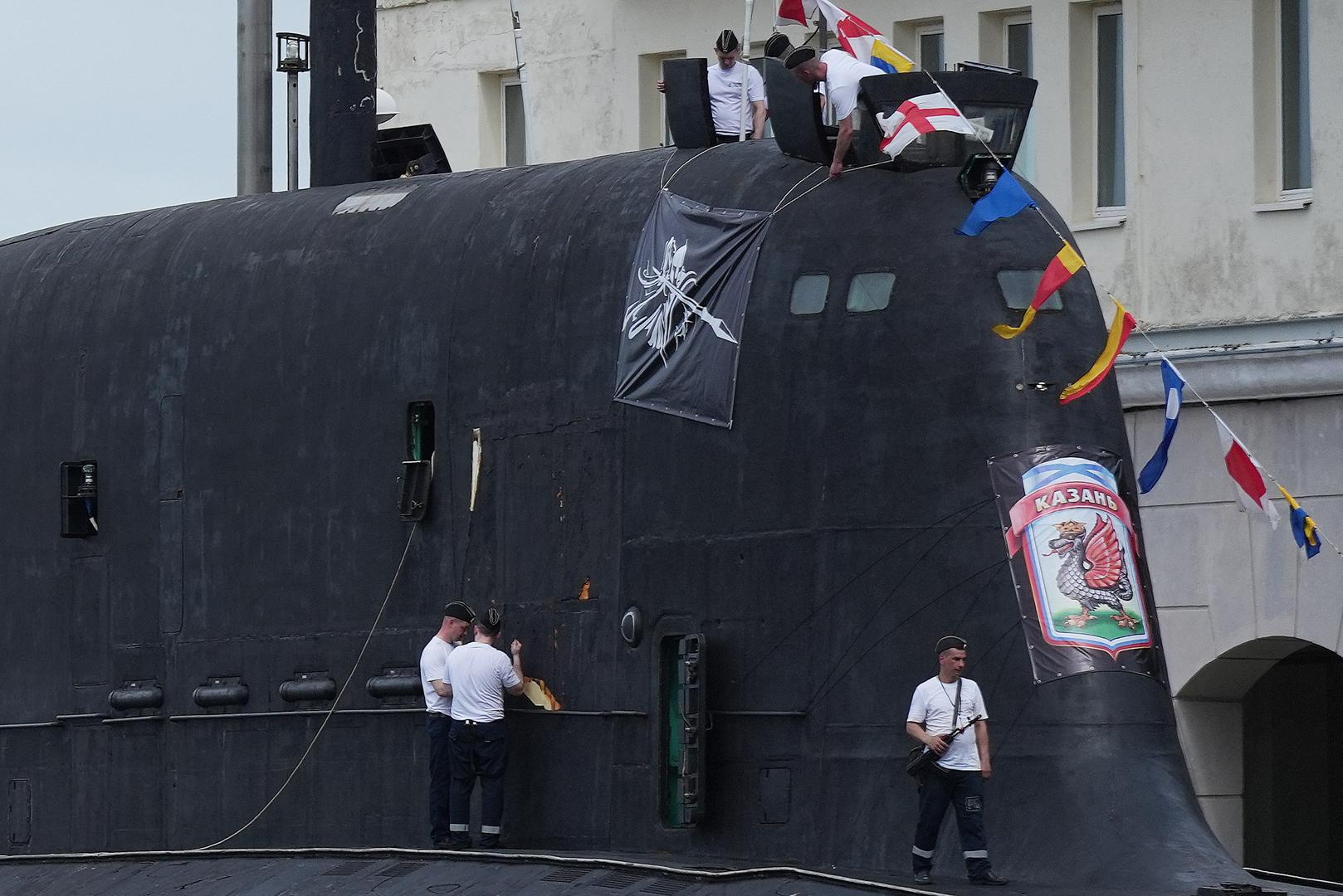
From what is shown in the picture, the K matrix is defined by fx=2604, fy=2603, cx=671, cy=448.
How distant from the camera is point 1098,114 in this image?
26062 mm

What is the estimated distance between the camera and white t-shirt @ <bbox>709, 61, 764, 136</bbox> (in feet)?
56.2

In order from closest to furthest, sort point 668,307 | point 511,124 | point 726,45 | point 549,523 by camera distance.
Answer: point 668,307 < point 549,523 < point 726,45 < point 511,124

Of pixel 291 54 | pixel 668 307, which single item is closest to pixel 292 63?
pixel 291 54

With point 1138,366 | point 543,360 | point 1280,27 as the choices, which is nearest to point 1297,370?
point 1138,366

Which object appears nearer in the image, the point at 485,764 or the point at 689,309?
the point at 689,309

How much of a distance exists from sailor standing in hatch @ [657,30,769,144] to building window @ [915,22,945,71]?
10.4 metres

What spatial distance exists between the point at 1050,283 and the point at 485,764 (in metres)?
4.23

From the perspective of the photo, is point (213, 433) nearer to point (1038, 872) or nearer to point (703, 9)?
point (1038, 872)

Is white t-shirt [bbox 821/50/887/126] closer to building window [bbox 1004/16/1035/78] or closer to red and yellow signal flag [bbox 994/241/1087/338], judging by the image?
red and yellow signal flag [bbox 994/241/1087/338]

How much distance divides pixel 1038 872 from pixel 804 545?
2.11m

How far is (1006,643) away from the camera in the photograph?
13117 mm

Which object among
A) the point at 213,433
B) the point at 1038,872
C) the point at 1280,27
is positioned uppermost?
the point at 1280,27

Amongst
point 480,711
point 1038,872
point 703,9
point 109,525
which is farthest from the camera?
point 703,9

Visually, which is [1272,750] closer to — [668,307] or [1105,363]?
[1105,363]
